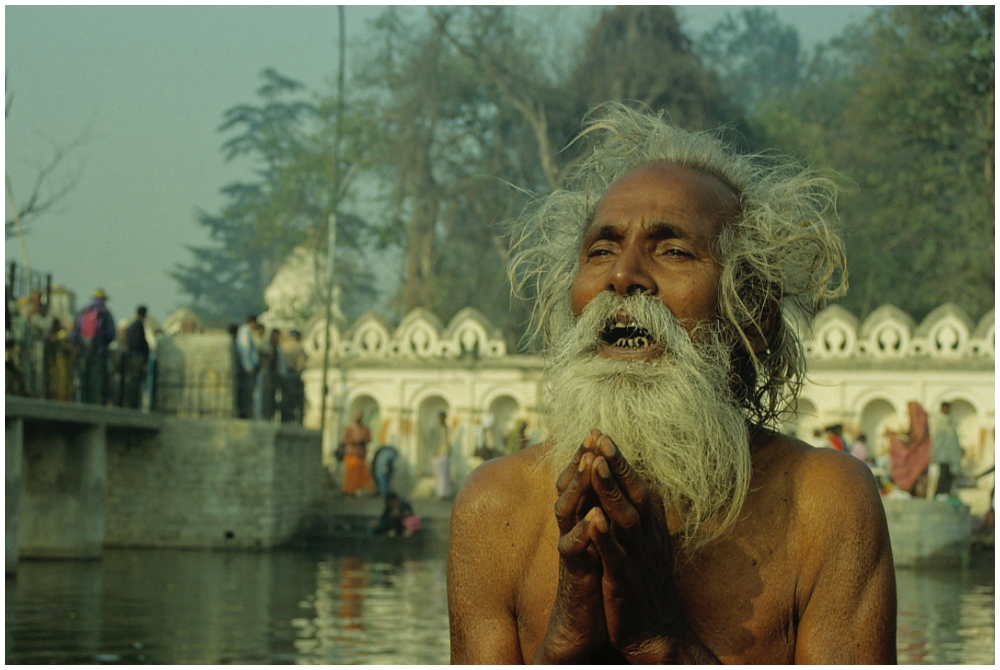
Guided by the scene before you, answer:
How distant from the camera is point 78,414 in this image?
17297 millimetres

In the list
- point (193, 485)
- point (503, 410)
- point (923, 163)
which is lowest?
point (193, 485)

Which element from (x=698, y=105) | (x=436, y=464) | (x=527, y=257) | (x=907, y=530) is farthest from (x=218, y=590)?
(x=698, y=105)

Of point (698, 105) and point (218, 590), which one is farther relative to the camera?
point (698, 105)

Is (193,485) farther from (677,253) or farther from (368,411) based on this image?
(677,253)

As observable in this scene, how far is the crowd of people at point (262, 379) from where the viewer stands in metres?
21.5

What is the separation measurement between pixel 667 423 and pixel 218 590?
1358cm

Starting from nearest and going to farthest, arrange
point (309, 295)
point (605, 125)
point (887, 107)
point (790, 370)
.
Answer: point (790, 370), point (605, 125), point (887, 107), point (309, 295)

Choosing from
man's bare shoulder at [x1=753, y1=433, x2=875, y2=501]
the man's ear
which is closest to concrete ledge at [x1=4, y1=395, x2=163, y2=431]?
the man's ear

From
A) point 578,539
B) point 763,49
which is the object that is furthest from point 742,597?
point 763,49

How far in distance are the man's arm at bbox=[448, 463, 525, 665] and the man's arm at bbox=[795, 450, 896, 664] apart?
44cm

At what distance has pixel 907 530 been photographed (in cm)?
1805

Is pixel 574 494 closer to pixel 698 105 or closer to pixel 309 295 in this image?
pixel 698 105

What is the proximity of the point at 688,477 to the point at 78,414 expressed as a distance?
16.2 m

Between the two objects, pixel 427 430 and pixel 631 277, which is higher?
pixel 631 277
